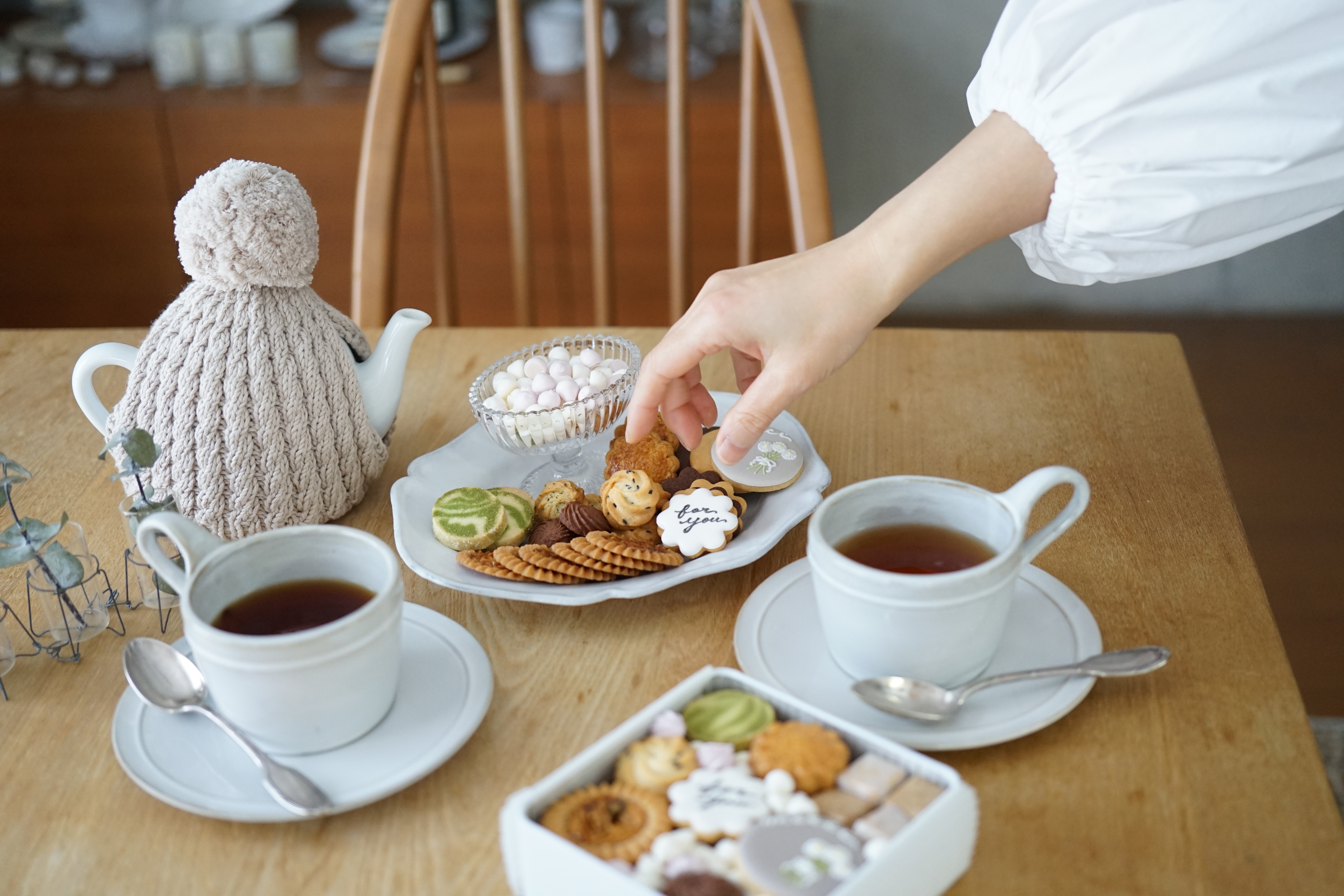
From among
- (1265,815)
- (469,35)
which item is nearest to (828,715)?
(1265,815)

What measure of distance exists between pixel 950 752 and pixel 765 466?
0.91 feet

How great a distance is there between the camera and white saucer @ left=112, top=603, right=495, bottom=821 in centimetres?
56

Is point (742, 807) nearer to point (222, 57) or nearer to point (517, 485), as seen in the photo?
point (517, 485)

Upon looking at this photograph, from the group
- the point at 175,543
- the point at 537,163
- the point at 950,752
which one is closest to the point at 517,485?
the point at 175,543

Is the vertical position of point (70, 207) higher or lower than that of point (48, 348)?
lower

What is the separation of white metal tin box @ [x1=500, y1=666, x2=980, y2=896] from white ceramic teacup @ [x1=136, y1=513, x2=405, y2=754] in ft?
0.37

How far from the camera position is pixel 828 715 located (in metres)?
0.52

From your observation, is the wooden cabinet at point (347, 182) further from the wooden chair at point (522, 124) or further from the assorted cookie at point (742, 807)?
the assorted cookie at point (742, 807)

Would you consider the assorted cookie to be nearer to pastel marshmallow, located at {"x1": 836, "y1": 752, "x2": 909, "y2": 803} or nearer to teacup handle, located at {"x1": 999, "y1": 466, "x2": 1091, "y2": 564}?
pastel marshmallow, located at {"x1": 836, "y1": 752, "x2": 909, "y2": 803}

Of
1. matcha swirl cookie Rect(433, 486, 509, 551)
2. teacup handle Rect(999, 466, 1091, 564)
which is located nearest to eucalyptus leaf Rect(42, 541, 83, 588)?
matcha swirl cookie Rect(433, 486, 509, 551)

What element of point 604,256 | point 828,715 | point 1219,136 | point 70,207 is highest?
point 1219,136

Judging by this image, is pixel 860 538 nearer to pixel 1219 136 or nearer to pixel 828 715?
pixel 828 715

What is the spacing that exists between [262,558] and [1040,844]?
0.43 m

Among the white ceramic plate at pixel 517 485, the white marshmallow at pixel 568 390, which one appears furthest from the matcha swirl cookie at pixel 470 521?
the white marshmallow at pixel 568 390
